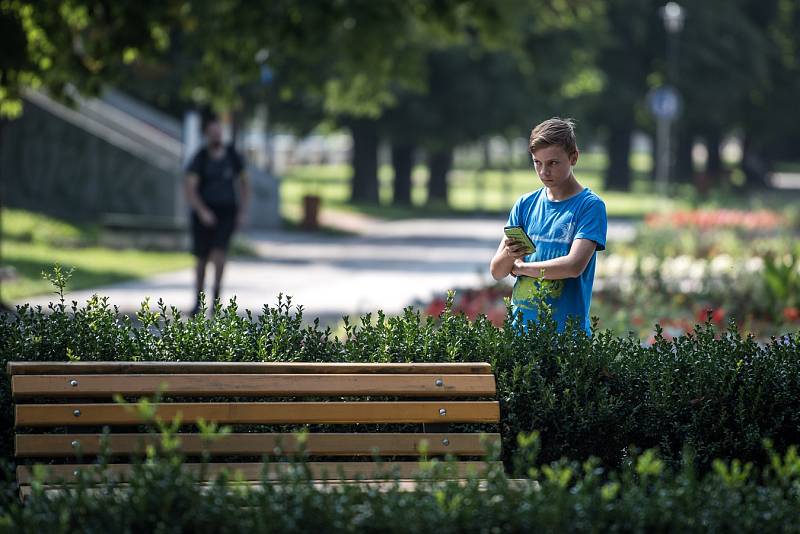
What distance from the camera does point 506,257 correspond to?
22.5 ft

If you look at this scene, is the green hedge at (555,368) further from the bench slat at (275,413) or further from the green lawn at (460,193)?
the green lawn at (460,193)

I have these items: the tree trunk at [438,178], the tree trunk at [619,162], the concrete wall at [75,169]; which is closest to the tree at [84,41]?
the concrete wall at [75,169]

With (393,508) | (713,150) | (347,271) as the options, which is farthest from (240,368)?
(713,150)

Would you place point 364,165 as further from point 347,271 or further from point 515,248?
point 515,248

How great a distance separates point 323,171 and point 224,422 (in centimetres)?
7417

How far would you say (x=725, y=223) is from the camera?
2605cm

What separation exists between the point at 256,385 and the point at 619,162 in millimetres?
56712

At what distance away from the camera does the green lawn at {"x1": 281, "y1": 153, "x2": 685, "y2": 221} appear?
43.7 meters

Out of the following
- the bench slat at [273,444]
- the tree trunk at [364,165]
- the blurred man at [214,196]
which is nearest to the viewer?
the bench slat at [273,444]

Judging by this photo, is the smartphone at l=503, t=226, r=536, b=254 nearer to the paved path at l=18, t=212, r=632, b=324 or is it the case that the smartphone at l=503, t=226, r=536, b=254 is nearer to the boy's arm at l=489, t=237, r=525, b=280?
the boy's arm at l=489, t=237, r=525, b=280

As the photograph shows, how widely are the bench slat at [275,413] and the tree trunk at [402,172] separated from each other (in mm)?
40021

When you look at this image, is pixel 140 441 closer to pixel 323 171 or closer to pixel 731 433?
pixel 731 433

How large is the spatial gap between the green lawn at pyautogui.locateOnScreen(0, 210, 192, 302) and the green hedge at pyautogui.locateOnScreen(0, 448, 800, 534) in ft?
39.9

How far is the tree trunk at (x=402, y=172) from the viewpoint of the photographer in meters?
46.6
